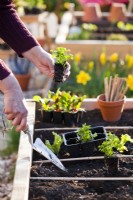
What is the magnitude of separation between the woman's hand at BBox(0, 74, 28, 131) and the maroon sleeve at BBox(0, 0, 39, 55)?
458mm

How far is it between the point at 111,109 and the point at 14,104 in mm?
1221

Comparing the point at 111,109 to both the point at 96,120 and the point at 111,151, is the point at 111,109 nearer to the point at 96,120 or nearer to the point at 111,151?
the point at 96,120

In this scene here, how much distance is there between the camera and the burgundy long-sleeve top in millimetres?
2569

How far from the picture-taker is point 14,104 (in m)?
2.13

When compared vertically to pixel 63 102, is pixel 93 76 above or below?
below

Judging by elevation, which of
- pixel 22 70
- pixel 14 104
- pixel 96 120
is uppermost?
pixel 14 104

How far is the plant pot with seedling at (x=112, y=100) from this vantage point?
3.29 m

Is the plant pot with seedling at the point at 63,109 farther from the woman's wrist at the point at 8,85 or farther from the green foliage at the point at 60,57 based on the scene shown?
the woman's wrist at the point at 8,85

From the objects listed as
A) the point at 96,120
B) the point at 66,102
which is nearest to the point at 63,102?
the point at 66,102

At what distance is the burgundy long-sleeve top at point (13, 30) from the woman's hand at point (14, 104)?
0.46 metres

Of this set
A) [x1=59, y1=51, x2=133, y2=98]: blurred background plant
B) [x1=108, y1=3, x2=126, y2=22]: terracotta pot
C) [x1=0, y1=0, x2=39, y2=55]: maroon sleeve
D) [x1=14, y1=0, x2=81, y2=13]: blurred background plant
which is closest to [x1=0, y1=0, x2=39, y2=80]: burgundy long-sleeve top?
[x1=0, y1=0, x2=39, y2=55]: maroon sleeve

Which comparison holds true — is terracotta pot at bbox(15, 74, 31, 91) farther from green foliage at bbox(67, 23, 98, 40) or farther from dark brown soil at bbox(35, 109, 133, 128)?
dark brown soil at bbox(35, 109, 133, 128)

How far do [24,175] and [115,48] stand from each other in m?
3.09

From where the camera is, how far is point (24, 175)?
2.45m
